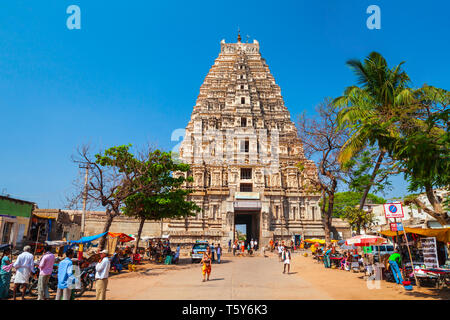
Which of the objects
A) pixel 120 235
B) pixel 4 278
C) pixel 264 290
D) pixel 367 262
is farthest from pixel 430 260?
pixel 120 235

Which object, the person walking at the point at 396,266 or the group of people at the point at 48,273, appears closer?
the group of people at the point at 48,273

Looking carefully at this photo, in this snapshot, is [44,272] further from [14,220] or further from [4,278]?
[14,220]

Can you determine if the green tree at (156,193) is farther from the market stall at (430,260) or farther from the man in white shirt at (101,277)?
the market stall at (430,260)

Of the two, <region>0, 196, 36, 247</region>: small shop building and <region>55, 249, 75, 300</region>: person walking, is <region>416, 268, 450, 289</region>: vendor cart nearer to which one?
<region>55, 249, 75, 300</region>: person walking

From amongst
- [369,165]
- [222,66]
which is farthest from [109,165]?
[222,66]

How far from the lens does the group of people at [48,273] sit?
26.2 ft

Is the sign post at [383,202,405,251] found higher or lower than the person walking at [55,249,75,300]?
higher

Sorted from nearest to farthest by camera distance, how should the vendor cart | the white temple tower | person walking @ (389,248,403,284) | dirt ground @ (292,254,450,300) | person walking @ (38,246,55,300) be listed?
person walking @ (38,246,55,300)
dirt ground @ (292,254,450,300)
the vendor cart
person walking @ (389,248,403,284)
the white temple tower

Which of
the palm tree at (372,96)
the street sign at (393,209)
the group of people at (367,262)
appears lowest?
the group of people at (367,262)

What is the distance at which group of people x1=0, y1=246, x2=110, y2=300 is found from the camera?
7.97 m

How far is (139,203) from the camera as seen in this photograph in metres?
22.5

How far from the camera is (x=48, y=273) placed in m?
9.04

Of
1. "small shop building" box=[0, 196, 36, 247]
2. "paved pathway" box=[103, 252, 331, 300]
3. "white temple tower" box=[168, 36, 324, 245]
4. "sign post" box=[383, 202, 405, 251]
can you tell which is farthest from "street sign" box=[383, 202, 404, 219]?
"white temple tower" box=[168, 36, 324, 245]

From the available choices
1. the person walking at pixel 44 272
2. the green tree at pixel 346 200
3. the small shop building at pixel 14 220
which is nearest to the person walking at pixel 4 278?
the person walking at pixel 44 272
